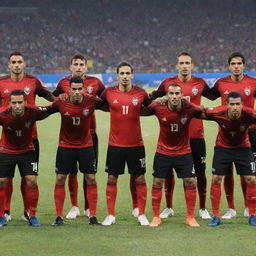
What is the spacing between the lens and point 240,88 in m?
9.09

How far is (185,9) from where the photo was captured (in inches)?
2007

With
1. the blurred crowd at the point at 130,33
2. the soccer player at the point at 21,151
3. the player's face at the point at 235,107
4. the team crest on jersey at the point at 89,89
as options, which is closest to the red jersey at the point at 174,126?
the player's face at the point at 235,107

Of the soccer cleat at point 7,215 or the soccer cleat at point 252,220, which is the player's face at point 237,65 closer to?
the soccer cleat at point 252,220

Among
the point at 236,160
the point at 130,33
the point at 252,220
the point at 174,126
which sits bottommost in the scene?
the point at 252,220

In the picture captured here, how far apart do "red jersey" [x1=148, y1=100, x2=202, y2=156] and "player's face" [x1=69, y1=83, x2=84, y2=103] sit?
2.92 ft

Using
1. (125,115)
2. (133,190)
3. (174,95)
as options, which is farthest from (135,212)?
(174,95)

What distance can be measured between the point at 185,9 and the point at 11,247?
4512cm

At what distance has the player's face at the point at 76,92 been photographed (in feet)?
27.8

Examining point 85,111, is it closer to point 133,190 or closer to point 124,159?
point 124,159

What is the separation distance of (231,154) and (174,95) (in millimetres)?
1094

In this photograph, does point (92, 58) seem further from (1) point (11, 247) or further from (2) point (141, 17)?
(1) point (11, 247)

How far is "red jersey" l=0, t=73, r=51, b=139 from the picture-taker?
913 cm

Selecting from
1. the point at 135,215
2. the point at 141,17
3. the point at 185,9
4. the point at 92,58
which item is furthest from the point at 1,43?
the point at 135,215

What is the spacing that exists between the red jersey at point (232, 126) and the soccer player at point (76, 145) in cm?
152
